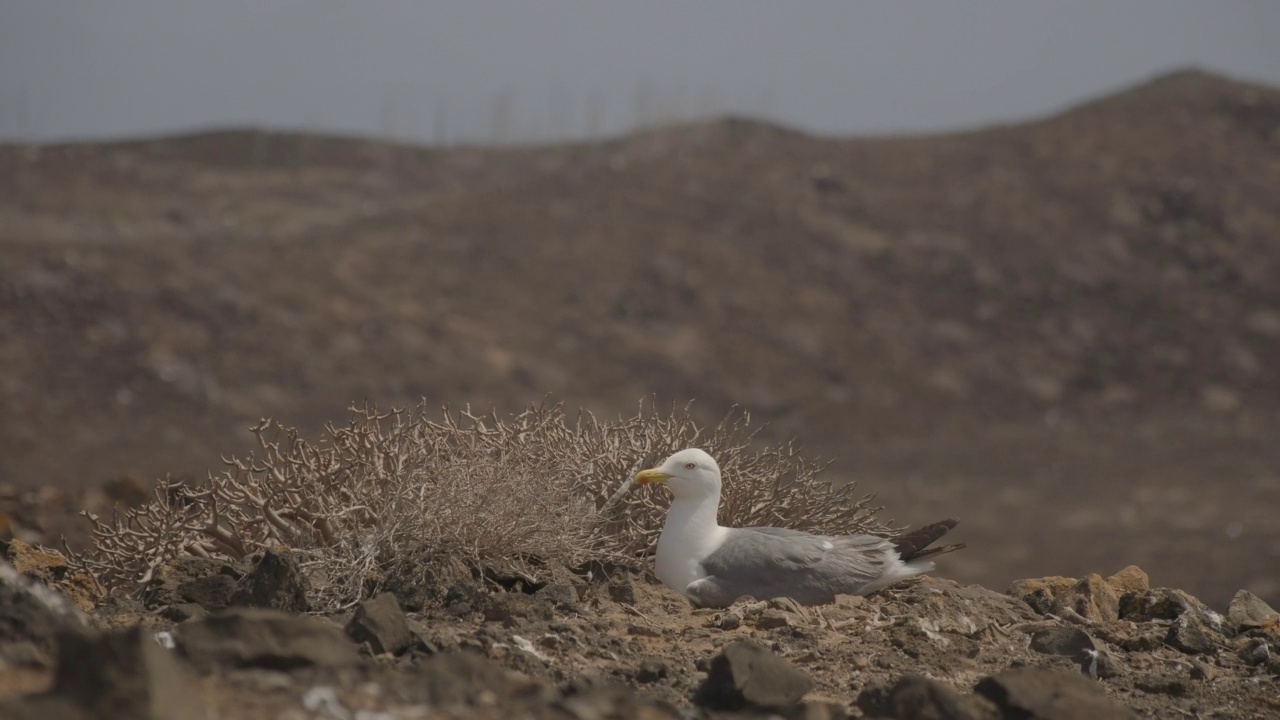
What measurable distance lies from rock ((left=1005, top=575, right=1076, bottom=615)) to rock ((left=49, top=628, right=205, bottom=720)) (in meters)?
4.82

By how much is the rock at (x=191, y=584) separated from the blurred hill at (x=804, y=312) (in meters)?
12.5

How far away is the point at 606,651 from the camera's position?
5.52 m

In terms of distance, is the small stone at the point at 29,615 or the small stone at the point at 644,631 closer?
the small stone at the point at 29,615

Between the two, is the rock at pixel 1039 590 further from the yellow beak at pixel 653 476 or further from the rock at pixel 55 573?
the rock at pixel 55 573

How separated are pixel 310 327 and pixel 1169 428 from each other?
17.2m

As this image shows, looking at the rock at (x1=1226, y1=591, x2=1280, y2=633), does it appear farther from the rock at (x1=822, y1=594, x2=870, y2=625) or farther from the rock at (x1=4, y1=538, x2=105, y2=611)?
the rock at (x1=4, y1=538, x2=105, y2=611)

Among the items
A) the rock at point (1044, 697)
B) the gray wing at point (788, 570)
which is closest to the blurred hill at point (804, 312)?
the gray wing at point (788, 570)

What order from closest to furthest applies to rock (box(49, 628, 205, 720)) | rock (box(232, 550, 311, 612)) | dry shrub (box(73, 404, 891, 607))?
rock (box(49, 628, 205, 720))
rock (box(232, 550, 311, 612))
dry shrub (box(73, 404, 891, 607))

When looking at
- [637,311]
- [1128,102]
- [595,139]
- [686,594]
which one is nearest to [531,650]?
[686,594]

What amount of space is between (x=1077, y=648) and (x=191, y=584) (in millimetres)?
3896

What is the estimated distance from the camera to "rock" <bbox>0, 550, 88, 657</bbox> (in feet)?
14.8

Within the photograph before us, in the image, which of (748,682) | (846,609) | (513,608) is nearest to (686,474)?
(846,609)

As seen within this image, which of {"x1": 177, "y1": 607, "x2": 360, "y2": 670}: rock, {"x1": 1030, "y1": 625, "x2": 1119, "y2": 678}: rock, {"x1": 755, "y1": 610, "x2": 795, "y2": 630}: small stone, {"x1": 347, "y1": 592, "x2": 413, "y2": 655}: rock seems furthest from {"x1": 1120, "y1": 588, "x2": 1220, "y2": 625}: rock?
{"x1": 177, "y1": 607, "x2": 360, "y2": 670}: rock

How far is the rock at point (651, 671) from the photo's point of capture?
518 cm
